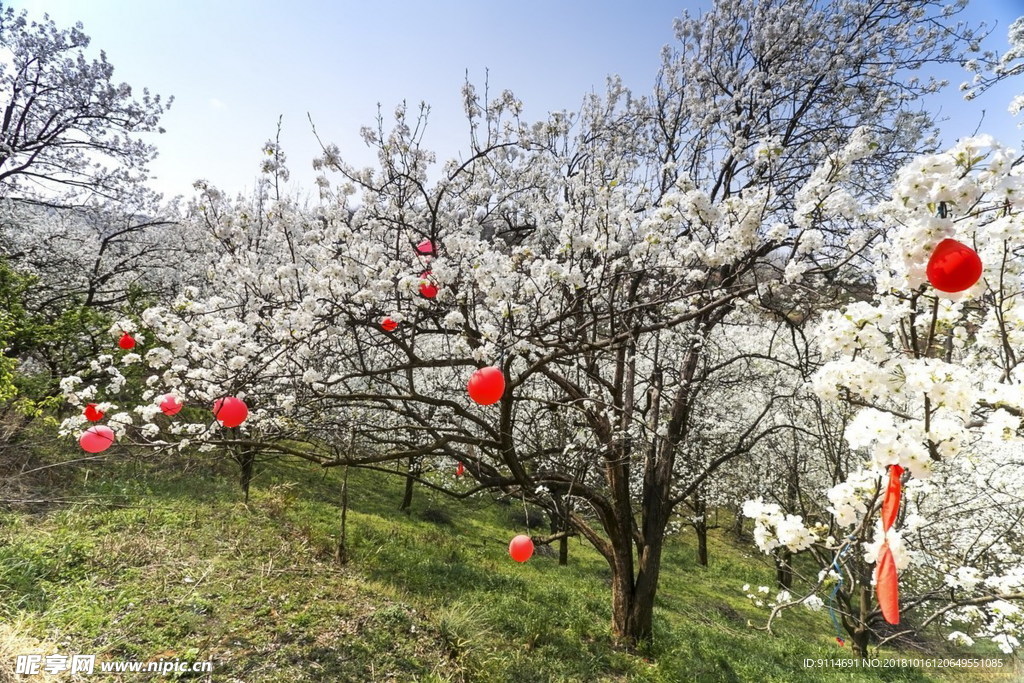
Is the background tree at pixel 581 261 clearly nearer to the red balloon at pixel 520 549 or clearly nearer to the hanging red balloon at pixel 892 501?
the red balloon at pixel 520 549

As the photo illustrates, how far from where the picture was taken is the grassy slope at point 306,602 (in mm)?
4559

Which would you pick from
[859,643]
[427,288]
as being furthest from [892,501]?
[859,643]

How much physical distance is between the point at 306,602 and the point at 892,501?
6.10 m

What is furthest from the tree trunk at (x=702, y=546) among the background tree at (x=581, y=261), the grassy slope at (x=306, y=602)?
the background tree at (x=581, y=261)

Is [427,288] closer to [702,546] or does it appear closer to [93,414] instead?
[93,414]

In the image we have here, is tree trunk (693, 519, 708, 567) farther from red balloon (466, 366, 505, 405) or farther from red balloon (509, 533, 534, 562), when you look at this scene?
red balloon (466, 366, 505, 405)

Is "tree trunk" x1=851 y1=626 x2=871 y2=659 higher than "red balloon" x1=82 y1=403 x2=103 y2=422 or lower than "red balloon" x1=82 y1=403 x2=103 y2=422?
lower

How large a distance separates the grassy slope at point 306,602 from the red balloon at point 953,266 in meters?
5.20

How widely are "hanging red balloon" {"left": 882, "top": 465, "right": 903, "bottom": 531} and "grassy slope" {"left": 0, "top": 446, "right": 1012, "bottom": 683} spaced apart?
4.46 metres

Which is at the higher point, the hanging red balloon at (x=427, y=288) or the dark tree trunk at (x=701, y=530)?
the hanging red balloon at (x=427, y=288)

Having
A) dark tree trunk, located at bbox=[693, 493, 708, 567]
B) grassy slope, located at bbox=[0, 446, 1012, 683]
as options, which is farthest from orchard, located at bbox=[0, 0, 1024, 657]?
dark tree trunk, located at bbox=[693, 493, 708, 567]

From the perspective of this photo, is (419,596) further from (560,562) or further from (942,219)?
(942,219)

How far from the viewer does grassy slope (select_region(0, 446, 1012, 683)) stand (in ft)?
15.0

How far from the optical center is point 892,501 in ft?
6.03
